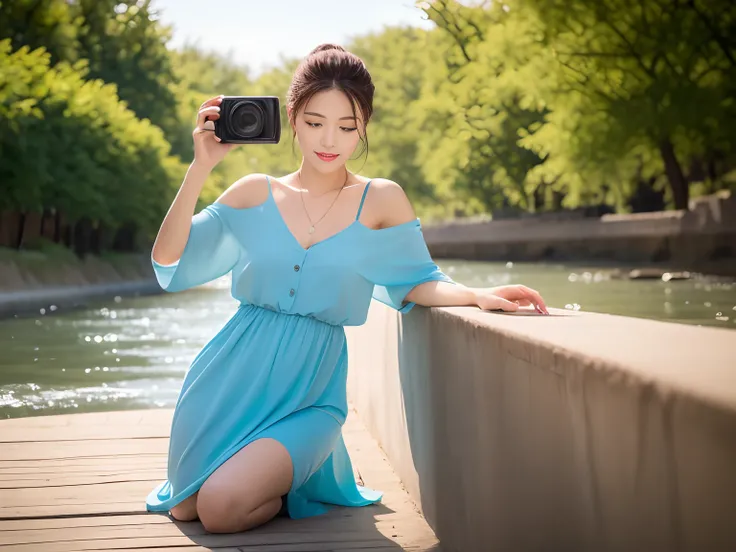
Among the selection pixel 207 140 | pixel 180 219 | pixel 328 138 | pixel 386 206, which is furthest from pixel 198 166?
pixel 386 206

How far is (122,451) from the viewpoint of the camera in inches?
182

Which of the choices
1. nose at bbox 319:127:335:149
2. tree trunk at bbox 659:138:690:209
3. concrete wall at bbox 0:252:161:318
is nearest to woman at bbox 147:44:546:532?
nose at bbox 319:127:335:149

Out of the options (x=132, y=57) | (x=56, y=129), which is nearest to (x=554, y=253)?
(x=56, y=129)

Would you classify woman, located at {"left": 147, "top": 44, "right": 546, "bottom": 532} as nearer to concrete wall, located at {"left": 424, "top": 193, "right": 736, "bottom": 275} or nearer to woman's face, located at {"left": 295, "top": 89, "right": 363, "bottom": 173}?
woman's face, located at {"left": 295, "top": 89, "right": 363, "bottom": 173}

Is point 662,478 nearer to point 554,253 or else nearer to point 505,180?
point 554,253

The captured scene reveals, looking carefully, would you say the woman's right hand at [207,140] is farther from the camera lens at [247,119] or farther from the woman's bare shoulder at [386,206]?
the woman's bare shoulder at [386,206]

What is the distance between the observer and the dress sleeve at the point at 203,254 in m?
3.78

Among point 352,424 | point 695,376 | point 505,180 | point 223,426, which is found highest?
point 505,180

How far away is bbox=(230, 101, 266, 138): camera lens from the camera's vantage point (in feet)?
11.8

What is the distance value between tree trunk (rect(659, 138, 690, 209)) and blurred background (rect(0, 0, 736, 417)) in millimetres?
55

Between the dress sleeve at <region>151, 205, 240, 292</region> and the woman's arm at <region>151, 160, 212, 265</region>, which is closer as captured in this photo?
the woman's arm at <region>151, 160, 212, 265</region>

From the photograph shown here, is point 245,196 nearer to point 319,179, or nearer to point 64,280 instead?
point 319,179

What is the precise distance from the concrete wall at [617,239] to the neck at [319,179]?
18.3 meters

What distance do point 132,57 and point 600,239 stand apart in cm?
2119
